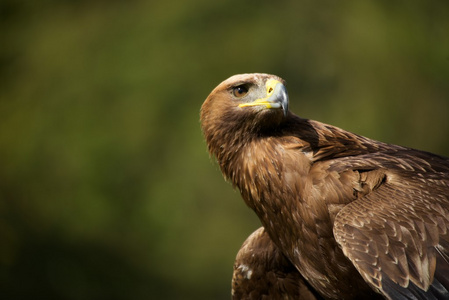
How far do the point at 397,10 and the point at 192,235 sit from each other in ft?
13.3

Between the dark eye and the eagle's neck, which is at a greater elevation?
the dark eye

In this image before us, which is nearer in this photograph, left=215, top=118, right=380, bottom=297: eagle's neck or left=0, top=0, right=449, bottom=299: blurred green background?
left=215, top=118, right=380, bottom=297: eagle's neck

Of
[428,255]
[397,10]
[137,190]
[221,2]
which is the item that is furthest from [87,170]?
[428,255]

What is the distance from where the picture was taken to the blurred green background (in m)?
7.53

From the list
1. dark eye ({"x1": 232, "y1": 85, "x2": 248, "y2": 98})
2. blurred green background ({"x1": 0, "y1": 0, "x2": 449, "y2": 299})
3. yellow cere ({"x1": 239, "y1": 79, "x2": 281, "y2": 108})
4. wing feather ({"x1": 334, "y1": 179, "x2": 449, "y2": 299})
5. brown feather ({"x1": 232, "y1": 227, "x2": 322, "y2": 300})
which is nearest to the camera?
wing feather ({"x1": 334, "y1": 179, "x2": 449, "y2": 299})

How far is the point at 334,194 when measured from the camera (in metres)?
3.25

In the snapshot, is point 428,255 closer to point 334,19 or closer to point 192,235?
point 192,235

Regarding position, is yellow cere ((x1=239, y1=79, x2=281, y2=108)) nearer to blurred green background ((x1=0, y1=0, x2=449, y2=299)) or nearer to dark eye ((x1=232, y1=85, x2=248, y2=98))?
dark eye ((x1=232, y1=85, x2=248, y2=98))

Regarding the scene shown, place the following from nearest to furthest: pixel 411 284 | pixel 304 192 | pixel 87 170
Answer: pixel 411 284
pixel 304 192
pixel 87 170

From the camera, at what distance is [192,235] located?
754 centimetres

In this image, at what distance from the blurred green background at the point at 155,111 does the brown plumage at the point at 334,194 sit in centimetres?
390

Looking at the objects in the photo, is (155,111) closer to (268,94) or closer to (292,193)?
(268,94)

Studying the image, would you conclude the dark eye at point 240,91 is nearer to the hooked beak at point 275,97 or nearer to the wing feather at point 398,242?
the hooked beak at point 275,97

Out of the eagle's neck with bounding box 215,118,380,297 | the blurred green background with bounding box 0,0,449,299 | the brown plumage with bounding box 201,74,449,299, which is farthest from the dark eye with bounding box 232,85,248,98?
the blurred green background with bounding box 0,0,449,299
